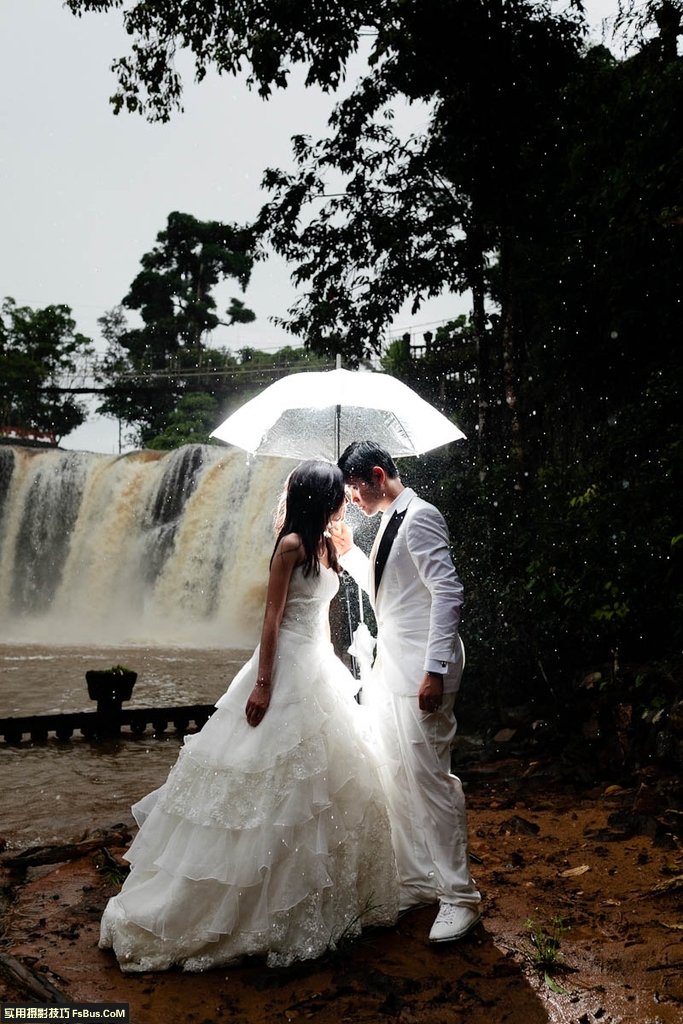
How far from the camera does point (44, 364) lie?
34.5 meters

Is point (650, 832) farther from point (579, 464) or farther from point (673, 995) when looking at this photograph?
point (579, 464)

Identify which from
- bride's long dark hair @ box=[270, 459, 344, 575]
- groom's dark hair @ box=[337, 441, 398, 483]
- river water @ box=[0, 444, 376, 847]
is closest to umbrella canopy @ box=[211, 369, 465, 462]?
groom's dark hair @ box=[337, 441, 398, 483]

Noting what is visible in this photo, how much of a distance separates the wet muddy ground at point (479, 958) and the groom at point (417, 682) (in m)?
0.20

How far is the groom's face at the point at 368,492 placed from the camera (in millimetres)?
3277

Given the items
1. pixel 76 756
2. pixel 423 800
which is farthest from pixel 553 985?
pixel 76 756

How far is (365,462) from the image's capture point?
327cm

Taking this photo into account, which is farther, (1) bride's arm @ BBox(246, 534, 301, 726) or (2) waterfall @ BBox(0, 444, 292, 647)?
(2) waterfall @ BBox(0, 444, 292, 647)

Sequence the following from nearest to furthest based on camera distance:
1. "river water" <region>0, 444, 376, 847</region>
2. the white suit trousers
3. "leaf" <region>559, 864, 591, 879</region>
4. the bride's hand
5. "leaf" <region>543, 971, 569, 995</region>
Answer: "leaf" <region>543, 971, 569, 995</region>, the bride's hand, the white suit trousers, "leaf" <region>559, 864, 591, 879</region>, "river water" <region>0, 444, 376, 847</region>

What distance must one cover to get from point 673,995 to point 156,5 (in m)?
12.4

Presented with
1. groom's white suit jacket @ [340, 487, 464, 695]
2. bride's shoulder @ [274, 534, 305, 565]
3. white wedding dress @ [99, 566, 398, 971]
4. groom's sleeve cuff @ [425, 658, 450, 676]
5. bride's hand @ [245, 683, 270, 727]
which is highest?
bride's shoulder @ [274, 534, 305, 565]

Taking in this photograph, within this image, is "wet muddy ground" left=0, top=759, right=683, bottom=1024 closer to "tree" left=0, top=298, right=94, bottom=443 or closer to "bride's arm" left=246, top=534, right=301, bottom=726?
"bride's arm" left=246, top=534, right=301, bottom=726

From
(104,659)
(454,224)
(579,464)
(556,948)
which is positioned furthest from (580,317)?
(104,659)

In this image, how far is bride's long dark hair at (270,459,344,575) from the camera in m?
3.05

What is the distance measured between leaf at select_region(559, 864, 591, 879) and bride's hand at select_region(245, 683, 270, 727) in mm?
2008
